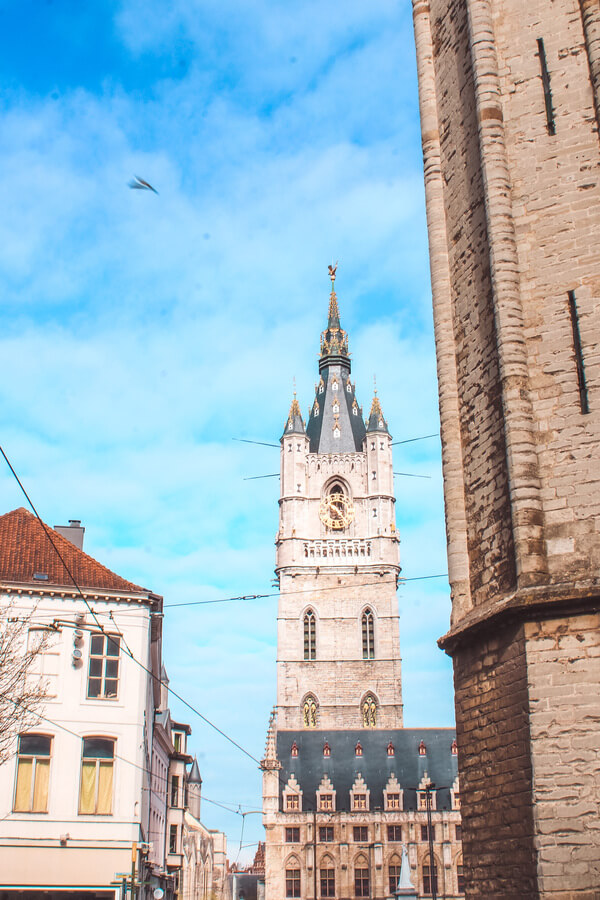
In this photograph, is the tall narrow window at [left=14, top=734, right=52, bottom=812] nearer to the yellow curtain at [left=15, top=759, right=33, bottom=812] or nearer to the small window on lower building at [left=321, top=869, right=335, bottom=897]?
the yellow curtain at [left=15, top=759, right=33, bottom=812]

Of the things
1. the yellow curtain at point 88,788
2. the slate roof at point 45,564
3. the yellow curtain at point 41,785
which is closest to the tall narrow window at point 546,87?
the slate roof at point 45,564

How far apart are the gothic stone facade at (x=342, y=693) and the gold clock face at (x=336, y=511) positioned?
95 mm

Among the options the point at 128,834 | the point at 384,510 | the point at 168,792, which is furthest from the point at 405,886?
the point at 384,510

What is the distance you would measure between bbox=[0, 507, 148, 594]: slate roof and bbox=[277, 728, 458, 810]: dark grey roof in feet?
125

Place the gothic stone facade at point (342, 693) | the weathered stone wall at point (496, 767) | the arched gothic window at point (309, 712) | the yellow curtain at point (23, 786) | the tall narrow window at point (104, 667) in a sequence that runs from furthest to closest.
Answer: the arched gothic window at point (309, 712), the gothic stone facade at point (342, 693), the tall narrow window at point (104, 667), the yellow curtain at point (23, 786), the weathered stone wall at point (496, 767)

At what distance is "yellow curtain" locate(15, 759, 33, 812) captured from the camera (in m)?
19.8

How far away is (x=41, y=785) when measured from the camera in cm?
2008

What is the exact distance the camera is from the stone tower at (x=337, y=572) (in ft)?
215

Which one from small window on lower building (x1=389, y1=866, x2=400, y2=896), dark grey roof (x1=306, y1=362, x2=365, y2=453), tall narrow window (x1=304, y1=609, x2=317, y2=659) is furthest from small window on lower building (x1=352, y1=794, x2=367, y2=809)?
dark grey roof (x1=306, y1=362, x2=365, y2=453)

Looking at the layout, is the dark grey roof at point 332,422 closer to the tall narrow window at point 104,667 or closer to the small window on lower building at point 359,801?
the small window on lower building at point 359,801

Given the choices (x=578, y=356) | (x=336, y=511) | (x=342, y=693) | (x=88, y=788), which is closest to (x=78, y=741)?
(x=88, y=788)

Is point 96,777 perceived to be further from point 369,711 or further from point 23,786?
point 369,711

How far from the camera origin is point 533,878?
823 cm

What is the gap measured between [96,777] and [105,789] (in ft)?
1.07
